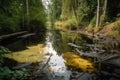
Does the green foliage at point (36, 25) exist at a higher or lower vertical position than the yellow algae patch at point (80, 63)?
higher

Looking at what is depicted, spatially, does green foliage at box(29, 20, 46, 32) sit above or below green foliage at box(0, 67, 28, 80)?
above

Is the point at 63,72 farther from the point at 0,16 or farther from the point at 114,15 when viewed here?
the point at 114,15

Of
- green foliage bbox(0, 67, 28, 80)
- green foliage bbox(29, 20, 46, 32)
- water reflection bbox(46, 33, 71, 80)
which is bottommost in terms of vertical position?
water reflection bbox(46, 33, 71, 80)

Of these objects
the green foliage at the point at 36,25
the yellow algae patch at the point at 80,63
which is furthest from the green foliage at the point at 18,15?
the yellow algae patch at the point at 80,63

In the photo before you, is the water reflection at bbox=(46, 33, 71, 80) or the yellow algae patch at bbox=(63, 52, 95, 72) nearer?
the water reflection at bbox=(46, 33, 71, 80)

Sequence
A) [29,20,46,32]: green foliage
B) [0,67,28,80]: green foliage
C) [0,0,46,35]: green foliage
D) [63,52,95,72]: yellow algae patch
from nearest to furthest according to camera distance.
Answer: [0,67,28,80]: green foliage, [63,52,95,72]: yellow algae patch, [0,0,46,35]: green foliage, [29,20,46,32]: green foliage

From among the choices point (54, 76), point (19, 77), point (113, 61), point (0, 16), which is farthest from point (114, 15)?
point (19, 77)

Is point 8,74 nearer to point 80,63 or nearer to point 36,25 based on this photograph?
point 80,63

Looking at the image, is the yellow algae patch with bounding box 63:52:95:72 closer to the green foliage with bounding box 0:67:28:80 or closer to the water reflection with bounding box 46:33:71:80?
the water reflection with bounding box 46:33:71:80

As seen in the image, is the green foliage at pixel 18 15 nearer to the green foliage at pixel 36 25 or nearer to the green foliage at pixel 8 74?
the green foliage at pixel 36 25

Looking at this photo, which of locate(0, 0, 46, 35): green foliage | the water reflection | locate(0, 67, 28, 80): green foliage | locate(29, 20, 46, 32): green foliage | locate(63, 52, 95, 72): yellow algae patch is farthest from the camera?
locate(29, 20, 46, 32): green foliage

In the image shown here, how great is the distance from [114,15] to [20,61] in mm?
18735

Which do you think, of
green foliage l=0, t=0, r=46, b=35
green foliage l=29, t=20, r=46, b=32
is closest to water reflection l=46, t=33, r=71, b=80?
green foliage l=0, t=0, r=46, b=35

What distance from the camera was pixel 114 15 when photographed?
25.7 m
